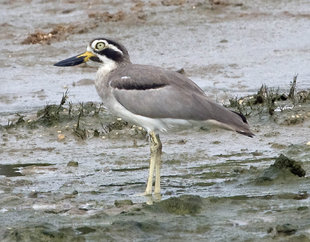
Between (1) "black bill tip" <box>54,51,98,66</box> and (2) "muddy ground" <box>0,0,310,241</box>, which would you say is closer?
(2) "muddy ground" <box>0,0,310,241</box>

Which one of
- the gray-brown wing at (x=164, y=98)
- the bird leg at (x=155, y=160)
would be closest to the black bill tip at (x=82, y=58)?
the gray-brown wing at (x=164, y=98)

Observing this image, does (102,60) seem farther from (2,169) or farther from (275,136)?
(275,136)

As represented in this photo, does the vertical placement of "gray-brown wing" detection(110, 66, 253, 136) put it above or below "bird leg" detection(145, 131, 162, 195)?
above

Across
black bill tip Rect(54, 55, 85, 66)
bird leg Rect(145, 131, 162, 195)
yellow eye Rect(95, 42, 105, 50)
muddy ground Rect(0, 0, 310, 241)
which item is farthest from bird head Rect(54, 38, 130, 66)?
muddy ground Rect(0, 0, 310, 241)

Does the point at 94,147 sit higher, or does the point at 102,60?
the point at 102,60

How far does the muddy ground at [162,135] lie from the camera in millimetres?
7597

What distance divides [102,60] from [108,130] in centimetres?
204

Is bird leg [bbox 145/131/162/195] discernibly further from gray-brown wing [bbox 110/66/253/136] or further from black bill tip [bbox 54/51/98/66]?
black bill tip [bbox 54/51/98/66]

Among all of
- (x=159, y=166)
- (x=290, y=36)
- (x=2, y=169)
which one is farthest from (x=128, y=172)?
(x=290, y=36)

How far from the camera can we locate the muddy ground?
7597 mm

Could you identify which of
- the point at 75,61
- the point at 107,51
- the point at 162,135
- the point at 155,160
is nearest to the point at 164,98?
the point at 155,160

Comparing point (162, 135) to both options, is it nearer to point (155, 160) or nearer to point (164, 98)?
point (155, 160)

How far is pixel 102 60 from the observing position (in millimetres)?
9578

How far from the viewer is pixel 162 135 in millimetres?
11336
